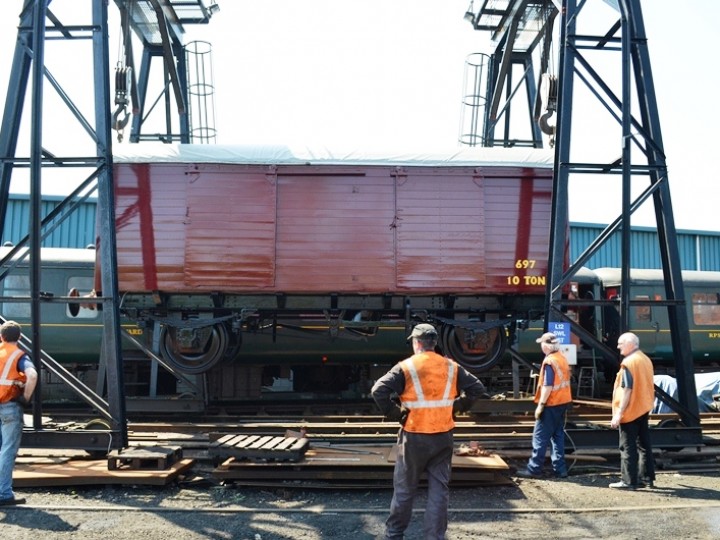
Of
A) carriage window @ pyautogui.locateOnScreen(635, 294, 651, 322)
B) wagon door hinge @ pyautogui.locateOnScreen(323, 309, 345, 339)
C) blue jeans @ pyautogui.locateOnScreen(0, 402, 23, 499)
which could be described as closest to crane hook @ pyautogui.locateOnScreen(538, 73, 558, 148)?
wagon door hinge @ pyautogui.locateOnScreen(323, 309, 345, 339)

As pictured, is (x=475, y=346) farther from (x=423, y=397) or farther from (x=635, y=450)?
(x=423, y=397)

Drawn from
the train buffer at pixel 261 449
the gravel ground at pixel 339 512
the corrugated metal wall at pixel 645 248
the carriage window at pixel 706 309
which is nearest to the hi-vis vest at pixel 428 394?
the gravel ground at pixel 339 512

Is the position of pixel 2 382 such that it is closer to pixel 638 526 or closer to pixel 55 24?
pixel 55 24

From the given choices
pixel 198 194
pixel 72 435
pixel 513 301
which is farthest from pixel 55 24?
pixel 513 301

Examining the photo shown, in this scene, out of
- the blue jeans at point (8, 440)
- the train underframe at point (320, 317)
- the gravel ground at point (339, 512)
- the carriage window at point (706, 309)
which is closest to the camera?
the gravel ground at point (339, 512)

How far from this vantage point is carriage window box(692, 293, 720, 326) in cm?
1507

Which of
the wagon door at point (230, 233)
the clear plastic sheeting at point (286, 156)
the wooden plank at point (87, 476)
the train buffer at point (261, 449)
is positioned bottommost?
the wooden plank at point (87, 476)

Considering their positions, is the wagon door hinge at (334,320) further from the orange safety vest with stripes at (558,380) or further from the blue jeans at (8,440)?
the blue jeans at (8,440)

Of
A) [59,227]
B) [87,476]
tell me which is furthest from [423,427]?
[59,227]

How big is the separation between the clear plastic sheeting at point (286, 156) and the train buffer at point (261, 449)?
4.27 m

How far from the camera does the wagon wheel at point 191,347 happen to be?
10211 millimetres

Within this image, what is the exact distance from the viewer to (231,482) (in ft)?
22.6

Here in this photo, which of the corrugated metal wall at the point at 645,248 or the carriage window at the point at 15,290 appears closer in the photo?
the carriage window at the point at 15,290

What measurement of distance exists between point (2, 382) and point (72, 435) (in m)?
1.64
